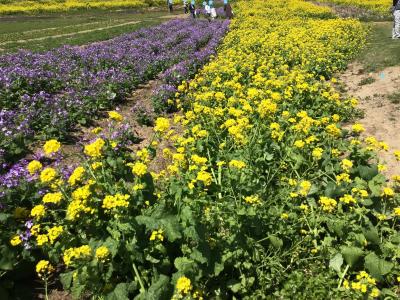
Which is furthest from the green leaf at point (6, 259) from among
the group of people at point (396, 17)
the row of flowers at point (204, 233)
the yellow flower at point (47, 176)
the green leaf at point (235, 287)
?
the group of people at point (396, 17)

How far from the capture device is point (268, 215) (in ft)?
15.0

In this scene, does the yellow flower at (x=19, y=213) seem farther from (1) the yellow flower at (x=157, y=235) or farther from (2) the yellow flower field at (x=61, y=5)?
(2) the yellow flower field at (x=61, y=5)

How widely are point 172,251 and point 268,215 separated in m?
1.27

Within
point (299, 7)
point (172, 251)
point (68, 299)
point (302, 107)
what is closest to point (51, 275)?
point (68, 299)

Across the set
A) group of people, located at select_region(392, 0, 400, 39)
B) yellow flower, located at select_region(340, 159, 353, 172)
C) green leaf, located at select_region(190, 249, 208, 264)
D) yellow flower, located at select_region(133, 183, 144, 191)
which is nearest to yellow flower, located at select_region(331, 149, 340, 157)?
yellow flower, located at select_region(340, 159, 353, 172)

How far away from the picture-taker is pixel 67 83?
1110 cm

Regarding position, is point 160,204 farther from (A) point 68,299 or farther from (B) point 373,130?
(B) point 373,130

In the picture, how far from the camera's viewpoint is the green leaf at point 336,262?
431cm

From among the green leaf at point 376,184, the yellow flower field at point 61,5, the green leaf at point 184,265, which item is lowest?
the green leaf at point 376,184

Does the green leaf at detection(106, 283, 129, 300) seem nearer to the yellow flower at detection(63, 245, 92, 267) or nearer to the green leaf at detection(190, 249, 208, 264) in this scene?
the yellow flower at detection(63, 245, 92, 267)

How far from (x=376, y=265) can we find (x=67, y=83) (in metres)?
9.76

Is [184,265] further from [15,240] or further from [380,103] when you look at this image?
[380,103]

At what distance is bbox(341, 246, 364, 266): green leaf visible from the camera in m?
4.24

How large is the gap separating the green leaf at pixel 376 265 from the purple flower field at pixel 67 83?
207 inches
